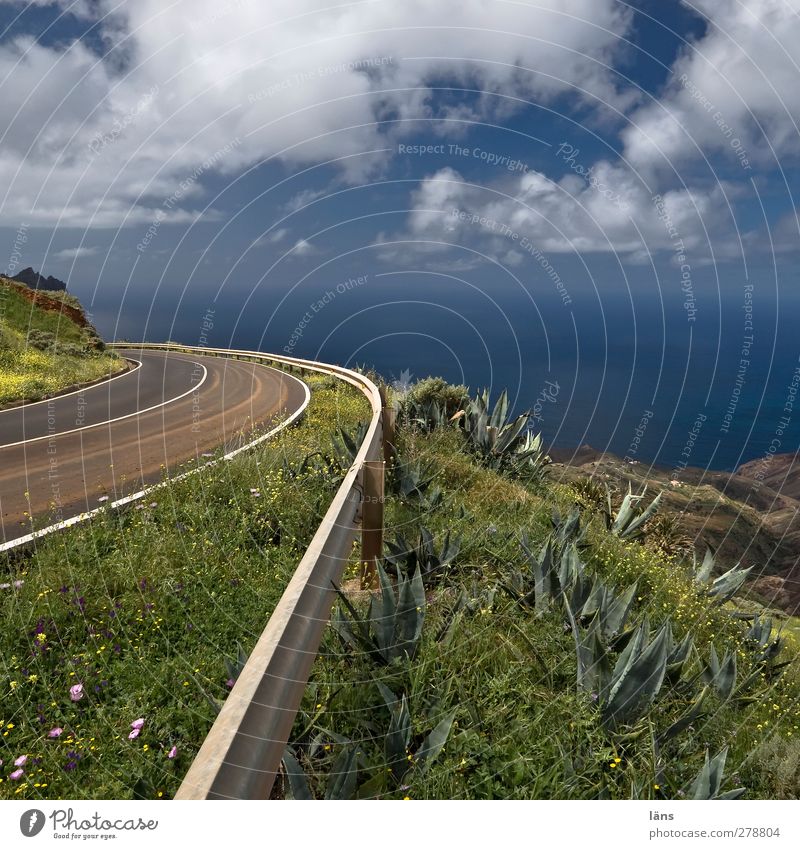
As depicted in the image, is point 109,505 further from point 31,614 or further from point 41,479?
point 41,479

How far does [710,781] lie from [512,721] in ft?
2.75

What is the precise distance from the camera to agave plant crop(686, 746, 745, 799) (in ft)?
7.37

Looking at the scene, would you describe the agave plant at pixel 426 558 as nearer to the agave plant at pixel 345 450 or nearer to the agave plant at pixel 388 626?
the agave plant at pixel 388 626

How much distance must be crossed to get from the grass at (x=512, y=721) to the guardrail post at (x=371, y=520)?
51cm

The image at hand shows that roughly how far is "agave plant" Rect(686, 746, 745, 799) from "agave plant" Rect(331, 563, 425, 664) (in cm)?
140

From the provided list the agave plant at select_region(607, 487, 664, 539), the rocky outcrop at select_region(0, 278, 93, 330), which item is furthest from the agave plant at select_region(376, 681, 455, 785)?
the rocky outcrop at select_region(0, 278, 93, 330)

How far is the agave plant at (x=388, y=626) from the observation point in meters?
3.13

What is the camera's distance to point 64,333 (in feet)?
94.6

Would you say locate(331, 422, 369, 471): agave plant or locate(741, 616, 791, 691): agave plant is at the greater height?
locate(331, 422, 369, 471): agave plant

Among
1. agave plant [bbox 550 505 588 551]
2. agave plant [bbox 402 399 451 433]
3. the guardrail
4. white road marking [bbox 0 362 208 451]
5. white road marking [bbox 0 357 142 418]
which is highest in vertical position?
the guardrail

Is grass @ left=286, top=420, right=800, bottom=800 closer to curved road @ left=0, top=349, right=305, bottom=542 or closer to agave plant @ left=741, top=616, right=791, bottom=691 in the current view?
agave plant @ left=741, top=616, right=791, bottom=691

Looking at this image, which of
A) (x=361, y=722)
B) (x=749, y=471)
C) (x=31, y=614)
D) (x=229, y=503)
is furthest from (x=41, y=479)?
(x=749, y=471)

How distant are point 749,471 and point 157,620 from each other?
153 ft
